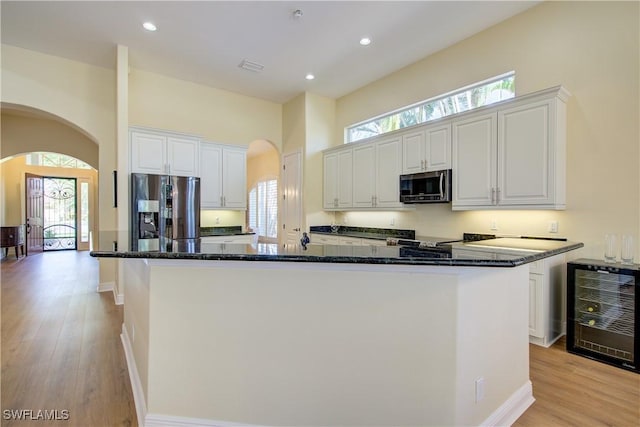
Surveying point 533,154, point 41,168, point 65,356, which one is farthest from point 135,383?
point 41,168

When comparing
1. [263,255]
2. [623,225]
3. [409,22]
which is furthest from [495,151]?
[263,255]

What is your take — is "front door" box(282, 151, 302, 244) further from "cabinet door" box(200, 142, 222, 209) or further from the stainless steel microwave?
the stainless steel microwave

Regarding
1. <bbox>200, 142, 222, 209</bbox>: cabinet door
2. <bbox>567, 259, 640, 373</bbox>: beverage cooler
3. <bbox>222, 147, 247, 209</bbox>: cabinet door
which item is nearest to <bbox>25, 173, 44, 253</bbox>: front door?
<bbox>200, 142, 222, 209</bbox>: cabinet door

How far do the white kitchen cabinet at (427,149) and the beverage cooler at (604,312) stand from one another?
1.72m

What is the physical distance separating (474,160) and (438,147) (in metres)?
0.51

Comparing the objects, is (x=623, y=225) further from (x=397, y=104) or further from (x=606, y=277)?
(x=397, y=104)

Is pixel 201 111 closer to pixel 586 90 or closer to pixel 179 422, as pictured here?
pixel 179 422

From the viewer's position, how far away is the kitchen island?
4.95 ft

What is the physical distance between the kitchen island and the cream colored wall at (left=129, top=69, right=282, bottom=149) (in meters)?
4.06

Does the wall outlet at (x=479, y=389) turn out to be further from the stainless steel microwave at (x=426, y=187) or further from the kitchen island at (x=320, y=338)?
the stainless steel microwave at (x=426, y=187)

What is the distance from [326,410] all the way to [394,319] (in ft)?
2.00

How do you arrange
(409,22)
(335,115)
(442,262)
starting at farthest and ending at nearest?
(335,115)
(409,22)
(442,262)

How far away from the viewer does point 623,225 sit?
2.72 metres

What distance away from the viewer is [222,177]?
5.28m
